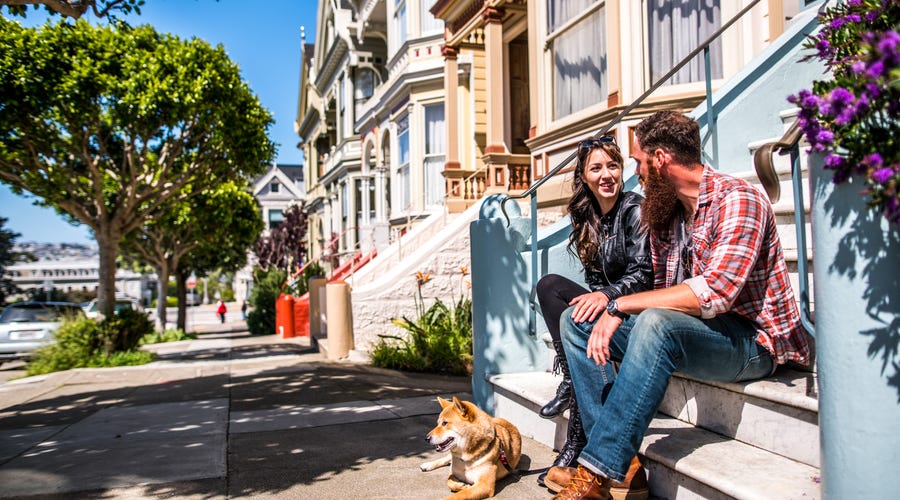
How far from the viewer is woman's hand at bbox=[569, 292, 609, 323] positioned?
10.4 ft

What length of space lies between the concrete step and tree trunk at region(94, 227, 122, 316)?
39.9ft

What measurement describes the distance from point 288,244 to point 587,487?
3630 centimetres

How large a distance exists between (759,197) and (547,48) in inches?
270

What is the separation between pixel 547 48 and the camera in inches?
364

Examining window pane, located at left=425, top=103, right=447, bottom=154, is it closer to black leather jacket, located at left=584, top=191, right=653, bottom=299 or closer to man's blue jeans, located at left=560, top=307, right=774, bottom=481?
black leather jacket, located at left=584, top=191, right=653, bottom=299

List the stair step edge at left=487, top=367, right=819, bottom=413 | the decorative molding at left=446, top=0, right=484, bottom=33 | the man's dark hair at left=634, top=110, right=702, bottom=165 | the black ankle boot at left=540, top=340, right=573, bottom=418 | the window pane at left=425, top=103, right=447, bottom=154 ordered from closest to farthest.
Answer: the stair step edge at left=487, top=367, right=819, bottom=413 → the man's dark hair at left=634, top=110, right=702, bottom=165 → the black ankle boot at left=540, top=340, right=573, bottom=418 → the decorative molding at left=446, top=0, right=484, bottom=33 → the window pane at left=425, top=103, right=447, bottom=154

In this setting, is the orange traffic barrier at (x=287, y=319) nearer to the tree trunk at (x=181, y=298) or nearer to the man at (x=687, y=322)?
the tree trunk at (x=181, y=298)

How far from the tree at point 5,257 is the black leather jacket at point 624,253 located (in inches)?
1945

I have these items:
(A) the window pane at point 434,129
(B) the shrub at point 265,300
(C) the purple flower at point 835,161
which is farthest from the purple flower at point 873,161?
(B) the shrub at point 265,300

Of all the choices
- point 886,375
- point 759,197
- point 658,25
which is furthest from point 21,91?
point 886,375

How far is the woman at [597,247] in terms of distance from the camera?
3.46 metres

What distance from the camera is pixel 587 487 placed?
9.34 ft

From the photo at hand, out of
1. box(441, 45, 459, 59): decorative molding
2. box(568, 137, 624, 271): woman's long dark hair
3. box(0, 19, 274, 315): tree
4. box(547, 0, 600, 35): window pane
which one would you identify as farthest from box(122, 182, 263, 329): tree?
box(568, 137, 624, 271): woman's long dark hair

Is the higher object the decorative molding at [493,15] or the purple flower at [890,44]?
the decorative molding at [493,15]
